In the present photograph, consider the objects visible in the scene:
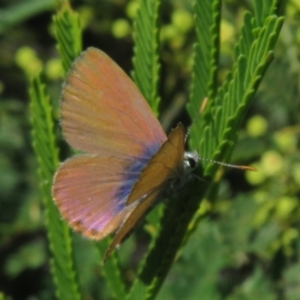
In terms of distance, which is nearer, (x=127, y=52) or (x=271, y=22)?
(x=271, y=22)

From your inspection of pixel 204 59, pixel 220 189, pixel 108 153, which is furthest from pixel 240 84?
pixel 220 189

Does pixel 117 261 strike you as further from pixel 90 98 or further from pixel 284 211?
pixel 284 211

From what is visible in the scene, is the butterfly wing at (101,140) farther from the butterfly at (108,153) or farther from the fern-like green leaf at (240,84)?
the fern-like green leaf at (240,84)

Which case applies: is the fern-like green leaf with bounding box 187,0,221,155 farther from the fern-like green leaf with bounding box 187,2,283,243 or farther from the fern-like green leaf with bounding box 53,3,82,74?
the fern-like green leaf with bounding box 53,3,82,74

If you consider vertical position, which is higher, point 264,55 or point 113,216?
point 264,55

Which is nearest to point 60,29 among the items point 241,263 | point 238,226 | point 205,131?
point 205,131

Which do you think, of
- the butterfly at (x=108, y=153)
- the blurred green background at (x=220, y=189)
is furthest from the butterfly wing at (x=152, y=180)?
the blurred green background at (x=220, y=189)
